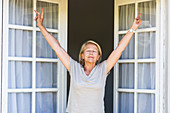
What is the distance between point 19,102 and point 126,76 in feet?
4.88

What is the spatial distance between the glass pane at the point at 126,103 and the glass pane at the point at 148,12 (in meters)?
0.97

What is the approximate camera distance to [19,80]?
3346 mm

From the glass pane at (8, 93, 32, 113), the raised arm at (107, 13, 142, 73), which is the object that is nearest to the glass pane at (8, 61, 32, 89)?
the glass pane at (8, 93, 32, 113)

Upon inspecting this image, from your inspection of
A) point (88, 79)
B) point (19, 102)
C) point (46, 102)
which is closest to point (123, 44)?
point (88, 79)

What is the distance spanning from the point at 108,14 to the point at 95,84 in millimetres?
2327

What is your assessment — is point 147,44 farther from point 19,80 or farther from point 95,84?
point 19,80

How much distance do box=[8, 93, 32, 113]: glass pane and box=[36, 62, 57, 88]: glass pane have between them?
229mm

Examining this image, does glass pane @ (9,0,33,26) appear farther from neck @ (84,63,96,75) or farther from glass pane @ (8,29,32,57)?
neck @ (84,63,96,75)

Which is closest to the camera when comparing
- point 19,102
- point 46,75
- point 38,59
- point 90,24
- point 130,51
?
point 19,102

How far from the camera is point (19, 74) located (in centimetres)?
335

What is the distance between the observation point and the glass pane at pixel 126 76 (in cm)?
373

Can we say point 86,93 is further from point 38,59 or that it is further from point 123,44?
point 38,59

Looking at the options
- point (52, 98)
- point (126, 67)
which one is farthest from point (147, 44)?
point (52, 98)
